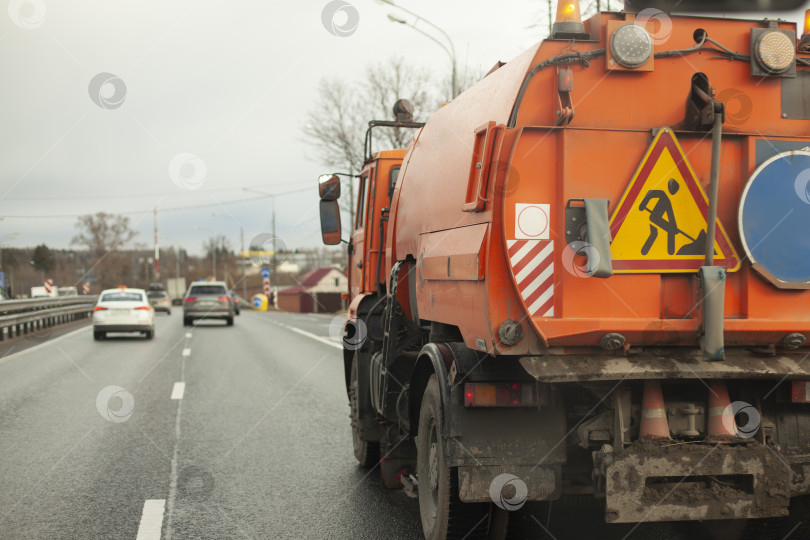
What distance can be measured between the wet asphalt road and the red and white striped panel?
2.02m

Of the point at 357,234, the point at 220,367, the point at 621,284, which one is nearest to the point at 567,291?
the point at 621,284

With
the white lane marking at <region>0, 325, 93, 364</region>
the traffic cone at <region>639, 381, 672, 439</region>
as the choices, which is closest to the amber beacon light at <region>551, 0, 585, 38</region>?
the traffic cone at <region>639, 381, 672, 439</region>

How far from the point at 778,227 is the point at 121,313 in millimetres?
22746

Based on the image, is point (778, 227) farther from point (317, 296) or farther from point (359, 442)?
point (317, 296)

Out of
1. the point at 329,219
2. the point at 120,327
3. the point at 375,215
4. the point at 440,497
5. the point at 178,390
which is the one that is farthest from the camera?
the point at 120,327

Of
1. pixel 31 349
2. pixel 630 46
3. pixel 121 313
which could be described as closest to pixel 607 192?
pixel 630 46

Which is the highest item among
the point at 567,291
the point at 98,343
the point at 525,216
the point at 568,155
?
the point at 568,155

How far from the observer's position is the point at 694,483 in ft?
12.4

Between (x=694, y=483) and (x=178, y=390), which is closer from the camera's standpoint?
(x=694, y=483)

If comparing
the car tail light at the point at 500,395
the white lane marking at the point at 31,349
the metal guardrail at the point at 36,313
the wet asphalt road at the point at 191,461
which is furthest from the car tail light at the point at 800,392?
the metal guardrail at the point at 36,313

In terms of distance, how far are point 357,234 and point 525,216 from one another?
4177 mm

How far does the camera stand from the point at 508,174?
3807 mm

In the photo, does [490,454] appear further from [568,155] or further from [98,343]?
[98,343]

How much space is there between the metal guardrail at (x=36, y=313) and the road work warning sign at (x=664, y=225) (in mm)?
20175
